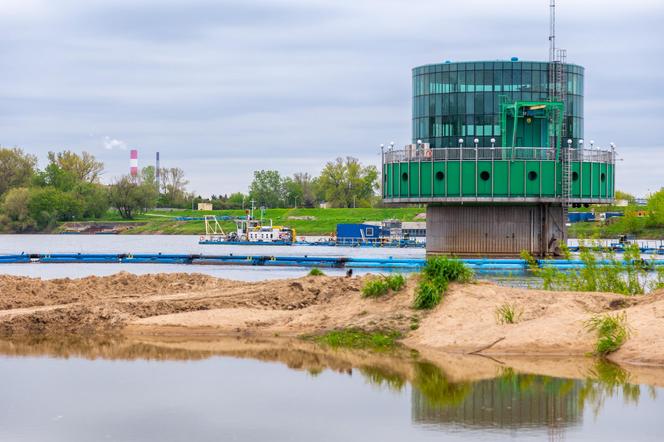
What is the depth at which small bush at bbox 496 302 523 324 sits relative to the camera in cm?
3300

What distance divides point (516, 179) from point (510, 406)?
182ft

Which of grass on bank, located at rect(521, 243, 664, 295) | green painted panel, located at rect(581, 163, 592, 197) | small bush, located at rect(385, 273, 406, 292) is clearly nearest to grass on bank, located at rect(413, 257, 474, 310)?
small bush, located at rect(385, 273, 406, 292)

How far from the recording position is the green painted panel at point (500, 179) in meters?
79.4

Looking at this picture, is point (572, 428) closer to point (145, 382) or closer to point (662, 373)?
point (662, 373)

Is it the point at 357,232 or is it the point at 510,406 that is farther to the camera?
the point at 357,232

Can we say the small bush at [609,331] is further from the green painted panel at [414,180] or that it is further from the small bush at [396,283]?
the green painted panel at [414,180]

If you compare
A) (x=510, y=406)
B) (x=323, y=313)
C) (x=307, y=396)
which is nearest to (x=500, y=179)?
(x=323, y=313)

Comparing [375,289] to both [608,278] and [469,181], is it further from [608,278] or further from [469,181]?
[469,181]

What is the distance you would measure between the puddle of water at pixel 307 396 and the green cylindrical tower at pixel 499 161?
156 feet

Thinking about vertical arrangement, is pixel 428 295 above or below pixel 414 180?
below

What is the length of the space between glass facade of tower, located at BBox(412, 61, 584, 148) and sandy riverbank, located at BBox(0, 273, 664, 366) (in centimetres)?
4064

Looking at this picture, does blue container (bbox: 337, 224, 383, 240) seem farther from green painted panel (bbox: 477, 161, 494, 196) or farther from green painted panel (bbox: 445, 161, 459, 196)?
green painted panel (bbox: 477, 161, 494, 196)

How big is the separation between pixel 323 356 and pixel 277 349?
178cm

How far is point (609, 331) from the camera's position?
30.5m
